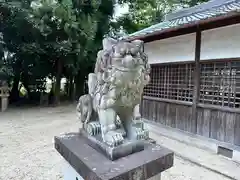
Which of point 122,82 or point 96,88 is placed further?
point 96,88

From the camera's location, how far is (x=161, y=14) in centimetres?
1481

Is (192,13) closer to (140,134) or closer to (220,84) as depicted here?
(220,84)

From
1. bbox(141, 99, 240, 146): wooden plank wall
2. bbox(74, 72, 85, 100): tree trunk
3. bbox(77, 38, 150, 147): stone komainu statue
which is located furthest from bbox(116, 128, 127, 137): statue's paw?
Result: bbox(74, 72, 85, 100): tree trunk

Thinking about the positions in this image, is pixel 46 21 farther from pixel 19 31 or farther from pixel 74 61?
pixel 74 61

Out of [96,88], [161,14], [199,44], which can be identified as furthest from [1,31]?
[161,14]

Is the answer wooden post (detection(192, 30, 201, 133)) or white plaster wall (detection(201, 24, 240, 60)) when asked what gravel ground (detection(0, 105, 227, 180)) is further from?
white plaster wall (detection(201, 24, 240, 60))

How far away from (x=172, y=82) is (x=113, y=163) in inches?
161

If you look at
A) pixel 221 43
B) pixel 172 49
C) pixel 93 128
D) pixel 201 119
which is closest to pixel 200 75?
pixel 221 43

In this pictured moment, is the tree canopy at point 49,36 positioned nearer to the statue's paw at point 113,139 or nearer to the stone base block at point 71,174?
the stone base block at point 71,174

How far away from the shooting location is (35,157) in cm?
371

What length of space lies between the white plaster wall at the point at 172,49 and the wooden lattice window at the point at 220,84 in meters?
0.55

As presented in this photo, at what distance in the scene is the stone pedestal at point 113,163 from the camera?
1408 millimetres

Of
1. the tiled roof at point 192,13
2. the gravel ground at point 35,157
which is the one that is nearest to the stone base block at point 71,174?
the gravel ground at point 35,157

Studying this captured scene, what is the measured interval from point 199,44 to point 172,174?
114 inches
